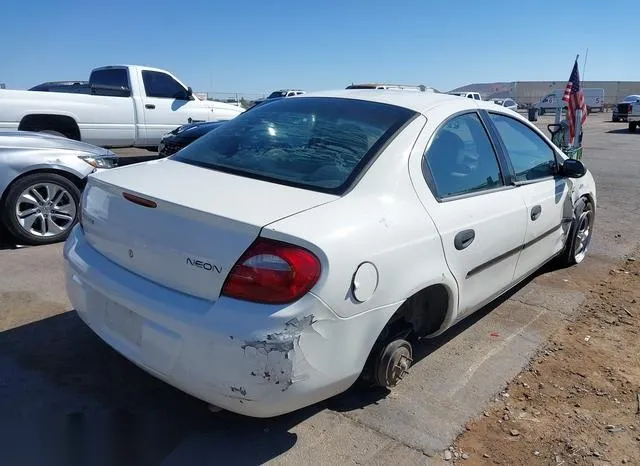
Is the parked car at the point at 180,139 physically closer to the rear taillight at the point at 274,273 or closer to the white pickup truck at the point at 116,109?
the white pickup truck at the point at 116,109

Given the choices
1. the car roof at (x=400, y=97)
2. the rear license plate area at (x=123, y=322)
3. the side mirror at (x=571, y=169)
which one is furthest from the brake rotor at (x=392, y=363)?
the side mirror at (x=571, y=169)

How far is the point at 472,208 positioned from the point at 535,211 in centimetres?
93

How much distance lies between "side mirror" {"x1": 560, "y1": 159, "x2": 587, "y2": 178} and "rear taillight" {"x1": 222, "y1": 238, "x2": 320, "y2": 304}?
2952 mm

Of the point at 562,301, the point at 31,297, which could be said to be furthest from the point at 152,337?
the point at 562,301

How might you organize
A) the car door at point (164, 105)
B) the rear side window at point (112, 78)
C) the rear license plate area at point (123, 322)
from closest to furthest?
the rear license plate area at point (123, 322), the rear side window at point (112, 78), the car door at point (164, 105)

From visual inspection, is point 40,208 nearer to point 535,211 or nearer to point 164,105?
point 535,211

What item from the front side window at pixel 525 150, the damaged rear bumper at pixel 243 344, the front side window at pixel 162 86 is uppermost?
the front side window at pixel 162 86

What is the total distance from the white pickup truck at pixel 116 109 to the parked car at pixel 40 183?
369 centimetres

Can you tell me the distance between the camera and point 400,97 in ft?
11.2

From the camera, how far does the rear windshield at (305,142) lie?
2770 mm

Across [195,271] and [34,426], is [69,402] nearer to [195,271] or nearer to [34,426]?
[34,426]

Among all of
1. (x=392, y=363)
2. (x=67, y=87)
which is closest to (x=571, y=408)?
(x=392, y=363)

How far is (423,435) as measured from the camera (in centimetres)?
269

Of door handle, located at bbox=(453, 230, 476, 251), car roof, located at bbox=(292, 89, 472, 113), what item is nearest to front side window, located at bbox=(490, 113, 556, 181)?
car roof, located at bbox=(292, 89, 472, 113)
